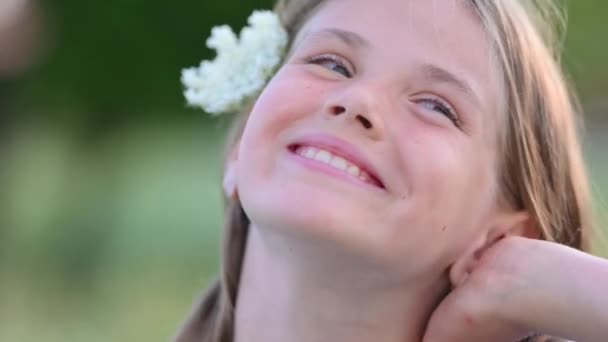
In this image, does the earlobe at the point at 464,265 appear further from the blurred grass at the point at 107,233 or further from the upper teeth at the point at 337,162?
the blurred grass at the point at 107,233

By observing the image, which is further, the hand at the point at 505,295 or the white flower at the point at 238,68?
the white flower at the point at 238,68

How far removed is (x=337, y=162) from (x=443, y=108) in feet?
0.55

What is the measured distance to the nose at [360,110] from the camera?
1109mm

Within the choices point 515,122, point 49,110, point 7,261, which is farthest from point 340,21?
point 49,110

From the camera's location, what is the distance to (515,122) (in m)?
1.24

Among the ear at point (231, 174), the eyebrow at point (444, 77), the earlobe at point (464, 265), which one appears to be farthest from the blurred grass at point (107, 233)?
the eyebrow at point (444, 77)

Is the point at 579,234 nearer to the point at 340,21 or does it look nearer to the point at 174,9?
the point at 340,21

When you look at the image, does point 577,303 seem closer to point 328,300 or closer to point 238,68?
point 328,300

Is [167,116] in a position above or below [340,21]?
below

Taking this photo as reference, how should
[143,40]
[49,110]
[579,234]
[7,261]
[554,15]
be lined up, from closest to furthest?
[579,234] < [554,15] < [7,261] < [49,110] < [143,40]

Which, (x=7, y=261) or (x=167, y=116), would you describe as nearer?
(x=7, y=261)

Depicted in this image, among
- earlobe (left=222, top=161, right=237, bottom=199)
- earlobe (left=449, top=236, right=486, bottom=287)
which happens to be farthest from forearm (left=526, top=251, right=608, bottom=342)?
earlobe (left=222, top=161, right=237, bottom=199)

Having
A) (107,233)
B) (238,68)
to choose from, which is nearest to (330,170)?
(238,68)

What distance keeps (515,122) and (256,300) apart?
17.0 inches
